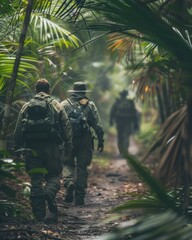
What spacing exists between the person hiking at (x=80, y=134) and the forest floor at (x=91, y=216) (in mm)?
335

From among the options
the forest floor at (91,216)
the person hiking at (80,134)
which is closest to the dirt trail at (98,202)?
the forest floor at (91,216)

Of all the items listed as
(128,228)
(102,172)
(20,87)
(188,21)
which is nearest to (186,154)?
(128,228)

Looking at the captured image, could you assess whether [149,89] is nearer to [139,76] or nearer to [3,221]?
[139,76]

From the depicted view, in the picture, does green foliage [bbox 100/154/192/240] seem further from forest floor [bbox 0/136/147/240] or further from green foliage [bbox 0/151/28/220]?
green foliage [bbox 0/151/28/220]

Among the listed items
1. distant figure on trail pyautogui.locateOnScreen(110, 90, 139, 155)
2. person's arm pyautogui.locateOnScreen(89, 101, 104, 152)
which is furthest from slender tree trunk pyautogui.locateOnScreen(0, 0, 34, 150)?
distant figure on trail pyautogui.locateOnScreen(110, 90, 139, 155)

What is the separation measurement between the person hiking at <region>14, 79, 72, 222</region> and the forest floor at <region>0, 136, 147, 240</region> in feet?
1.28

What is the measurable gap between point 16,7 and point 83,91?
7.98 feet

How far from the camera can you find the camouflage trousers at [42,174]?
7434mm

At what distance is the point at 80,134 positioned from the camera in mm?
9273

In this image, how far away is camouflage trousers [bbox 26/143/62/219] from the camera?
24.4ft

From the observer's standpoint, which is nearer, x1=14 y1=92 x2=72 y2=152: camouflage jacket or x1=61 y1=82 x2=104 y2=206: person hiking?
x1=14 y1=92 x2=72 y2=152: camouflage jacket

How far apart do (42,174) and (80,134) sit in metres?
1.81

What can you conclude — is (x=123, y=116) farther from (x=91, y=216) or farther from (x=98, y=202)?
(x=91, y=216)

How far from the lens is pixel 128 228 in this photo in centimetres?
356
